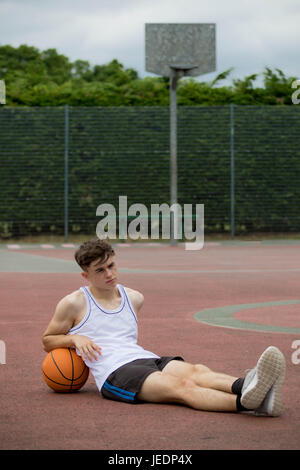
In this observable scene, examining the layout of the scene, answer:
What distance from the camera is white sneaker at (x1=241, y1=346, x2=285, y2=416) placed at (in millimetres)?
4836

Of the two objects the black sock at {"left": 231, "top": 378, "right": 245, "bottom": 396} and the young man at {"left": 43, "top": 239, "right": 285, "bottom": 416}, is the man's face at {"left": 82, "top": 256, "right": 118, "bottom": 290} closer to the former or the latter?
the young man at {"left": 43, "top": 239, "right": 285, "bottom": 416}

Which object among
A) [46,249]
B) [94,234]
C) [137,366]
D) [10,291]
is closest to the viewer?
[137,366]

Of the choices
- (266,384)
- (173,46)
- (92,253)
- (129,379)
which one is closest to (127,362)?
(129,379)

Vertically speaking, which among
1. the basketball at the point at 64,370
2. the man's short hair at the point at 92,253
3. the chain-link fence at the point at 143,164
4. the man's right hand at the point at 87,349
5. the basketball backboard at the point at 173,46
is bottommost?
the basketball at the point at 64,370

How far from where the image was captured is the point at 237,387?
505 centimetres

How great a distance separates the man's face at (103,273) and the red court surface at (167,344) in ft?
2.24

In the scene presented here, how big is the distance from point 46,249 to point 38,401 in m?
14.2

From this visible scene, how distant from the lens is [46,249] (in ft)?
64.2

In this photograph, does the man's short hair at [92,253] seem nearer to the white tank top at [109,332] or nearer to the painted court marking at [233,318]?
the white tank top at [109,332]

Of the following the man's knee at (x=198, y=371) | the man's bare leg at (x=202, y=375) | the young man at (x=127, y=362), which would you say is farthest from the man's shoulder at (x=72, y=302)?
the man's knee at (x=198, y=371)

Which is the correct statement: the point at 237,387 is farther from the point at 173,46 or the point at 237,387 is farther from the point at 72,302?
the point at 173,46

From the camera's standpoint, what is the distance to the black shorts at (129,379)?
5.30 m
